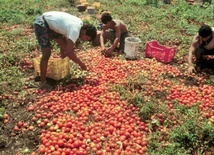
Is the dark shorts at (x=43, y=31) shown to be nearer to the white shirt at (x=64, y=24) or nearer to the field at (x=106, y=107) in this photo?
the white shirt at (x=64, y=24)

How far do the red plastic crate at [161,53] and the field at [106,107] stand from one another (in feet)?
0.57

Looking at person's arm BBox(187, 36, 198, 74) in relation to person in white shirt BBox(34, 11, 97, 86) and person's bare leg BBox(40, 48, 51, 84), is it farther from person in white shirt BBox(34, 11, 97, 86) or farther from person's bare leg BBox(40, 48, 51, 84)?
person's bare leg BBox(40, 48, 51, 84)

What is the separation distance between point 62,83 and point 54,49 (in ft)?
7.20

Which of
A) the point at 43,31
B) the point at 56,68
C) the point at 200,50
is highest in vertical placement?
the point at 43,31

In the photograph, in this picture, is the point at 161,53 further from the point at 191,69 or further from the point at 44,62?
the point at 44,62

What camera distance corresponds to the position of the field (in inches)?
166

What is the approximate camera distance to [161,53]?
7523 millimetres

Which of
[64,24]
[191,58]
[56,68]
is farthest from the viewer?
[191,58]

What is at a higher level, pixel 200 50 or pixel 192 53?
pixel 200 50

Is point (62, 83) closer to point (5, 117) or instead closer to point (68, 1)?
point (5, 117)

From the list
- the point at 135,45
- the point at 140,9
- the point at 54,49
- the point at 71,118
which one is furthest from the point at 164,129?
the point at 140,9

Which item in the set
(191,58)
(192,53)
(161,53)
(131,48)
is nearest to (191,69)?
(191,58)

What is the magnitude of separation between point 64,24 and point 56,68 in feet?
3.52

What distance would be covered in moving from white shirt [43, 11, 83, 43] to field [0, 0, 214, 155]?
1.17 meters
